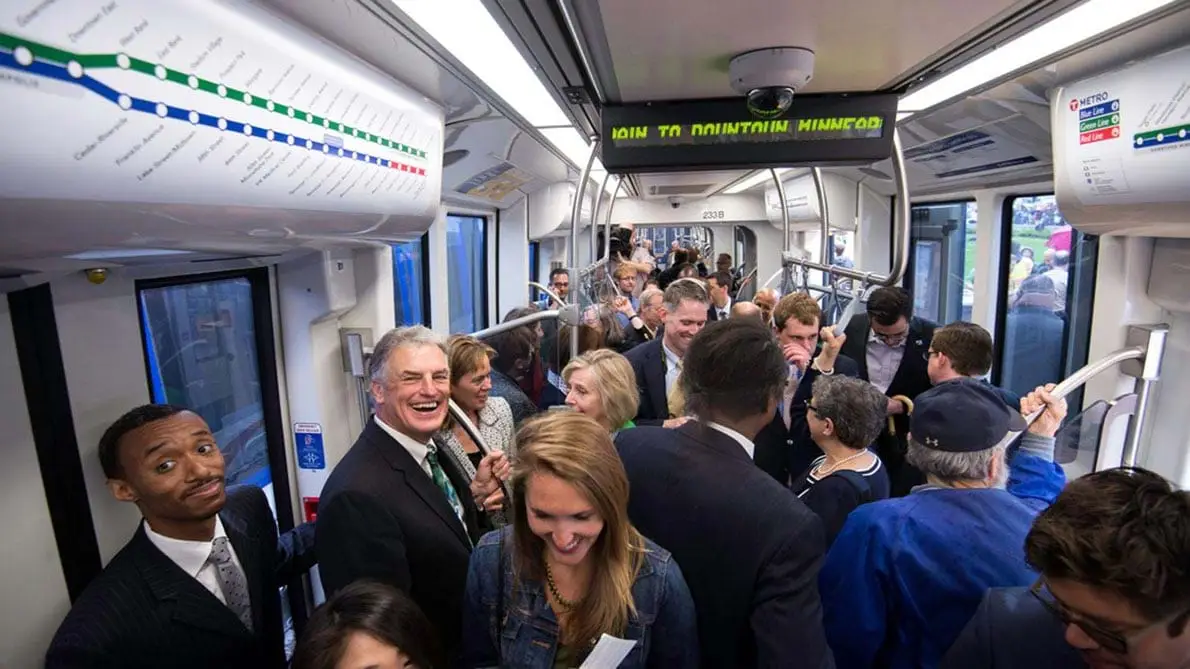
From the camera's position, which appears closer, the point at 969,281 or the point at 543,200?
the point at 969,281

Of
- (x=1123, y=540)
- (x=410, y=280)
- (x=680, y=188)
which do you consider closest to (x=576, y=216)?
(x=1123, y=540)

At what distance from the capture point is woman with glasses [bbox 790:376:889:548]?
205 centimetres

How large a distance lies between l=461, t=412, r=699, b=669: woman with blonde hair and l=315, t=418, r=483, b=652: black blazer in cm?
32

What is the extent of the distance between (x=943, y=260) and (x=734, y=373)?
4.97 m

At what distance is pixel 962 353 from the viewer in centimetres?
278

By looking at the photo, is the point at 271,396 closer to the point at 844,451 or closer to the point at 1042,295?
the point at 844,451

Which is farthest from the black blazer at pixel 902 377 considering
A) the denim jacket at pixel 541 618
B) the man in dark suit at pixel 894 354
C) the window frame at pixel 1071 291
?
the denim jacket at pixel 541 618

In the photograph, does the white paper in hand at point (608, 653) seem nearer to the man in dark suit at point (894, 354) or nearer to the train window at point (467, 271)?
the man in dark suit at point (894, 354)

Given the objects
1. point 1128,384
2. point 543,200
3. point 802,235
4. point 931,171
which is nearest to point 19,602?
point 1128,384

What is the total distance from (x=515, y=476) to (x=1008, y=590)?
1099mm

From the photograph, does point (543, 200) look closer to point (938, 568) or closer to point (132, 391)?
point (132, 391)

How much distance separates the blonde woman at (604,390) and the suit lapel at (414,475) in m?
0.85

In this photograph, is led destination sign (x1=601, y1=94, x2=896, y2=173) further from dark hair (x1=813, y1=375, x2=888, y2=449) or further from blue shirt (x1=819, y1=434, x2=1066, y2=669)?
blue shirt (x1=819, y1=434, x2=1066, y2=669)

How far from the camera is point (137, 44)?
906mm
